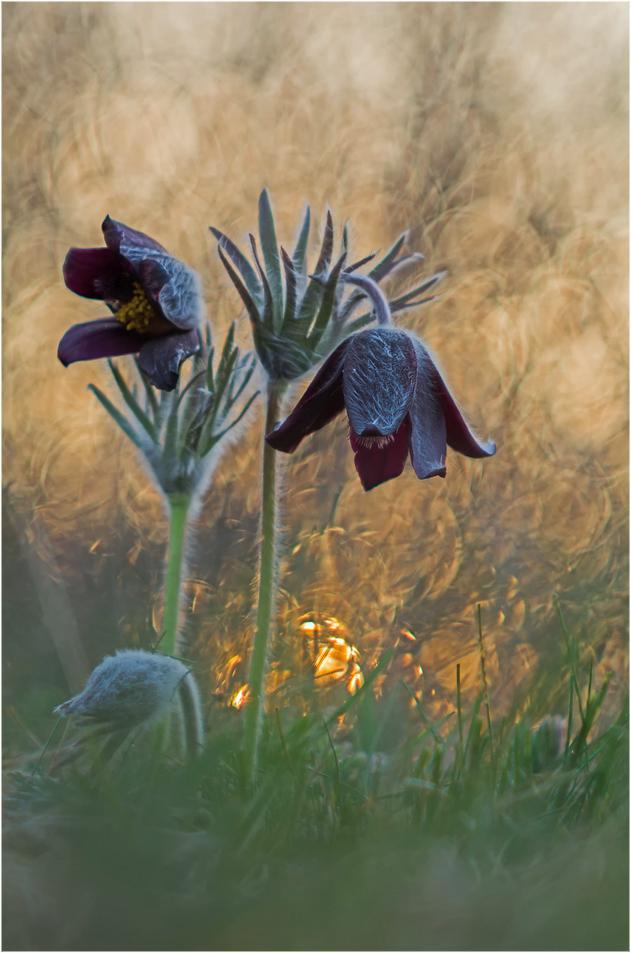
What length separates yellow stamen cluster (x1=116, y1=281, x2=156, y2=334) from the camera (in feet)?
2.41

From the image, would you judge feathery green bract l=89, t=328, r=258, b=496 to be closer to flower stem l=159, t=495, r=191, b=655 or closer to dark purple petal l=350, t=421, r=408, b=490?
flower stem l=159, t=495, r=191, b=655

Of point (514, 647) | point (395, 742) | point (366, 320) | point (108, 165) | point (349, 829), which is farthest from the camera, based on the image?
point (108, 165)

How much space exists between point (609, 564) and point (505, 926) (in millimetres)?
1565

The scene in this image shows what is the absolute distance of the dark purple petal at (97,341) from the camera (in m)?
0.71

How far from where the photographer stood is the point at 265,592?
0.67 meters

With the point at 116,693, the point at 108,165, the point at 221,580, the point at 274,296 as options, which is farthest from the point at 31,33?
the point at 116,693

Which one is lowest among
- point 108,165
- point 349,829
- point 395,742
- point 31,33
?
point 395,742

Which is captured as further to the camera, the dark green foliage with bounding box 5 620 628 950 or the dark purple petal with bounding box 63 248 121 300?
the dark purple petal with bounding box 63 248 121 300

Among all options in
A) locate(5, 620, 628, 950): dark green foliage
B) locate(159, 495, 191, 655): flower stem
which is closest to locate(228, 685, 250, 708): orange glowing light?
locate(159, 495, 191, 655): flower stem

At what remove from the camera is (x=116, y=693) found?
0.62m

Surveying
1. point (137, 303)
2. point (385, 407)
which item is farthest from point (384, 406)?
point (137, 303)

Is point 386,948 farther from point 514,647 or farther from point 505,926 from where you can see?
point 514,647

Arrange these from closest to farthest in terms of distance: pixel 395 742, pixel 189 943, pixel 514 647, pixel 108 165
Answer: pixel 189 943 < pixel 395 742 < pixel 514 647 < pixel 108 165

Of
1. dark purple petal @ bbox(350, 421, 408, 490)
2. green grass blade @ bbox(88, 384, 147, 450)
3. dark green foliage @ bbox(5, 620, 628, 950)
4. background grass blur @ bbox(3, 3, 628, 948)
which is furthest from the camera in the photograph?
background grass blur @ bbox(3, 3, 628, 948)
